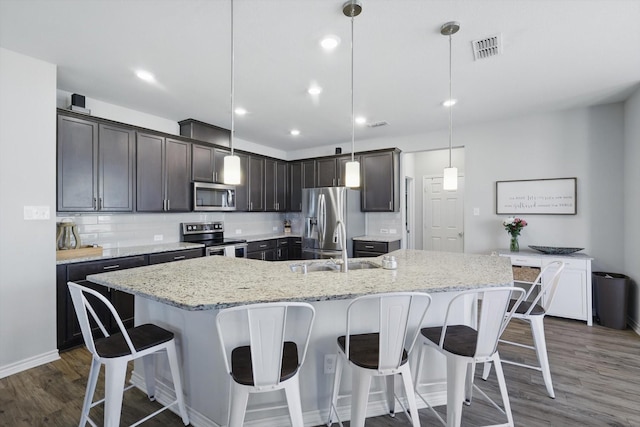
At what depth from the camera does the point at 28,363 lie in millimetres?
2498

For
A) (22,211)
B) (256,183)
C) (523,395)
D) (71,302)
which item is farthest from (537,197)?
(22,211)

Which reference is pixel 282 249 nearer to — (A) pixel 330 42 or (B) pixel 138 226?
(B) pixel 138 226

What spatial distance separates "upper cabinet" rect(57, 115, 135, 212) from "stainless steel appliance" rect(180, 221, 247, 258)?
93 cm

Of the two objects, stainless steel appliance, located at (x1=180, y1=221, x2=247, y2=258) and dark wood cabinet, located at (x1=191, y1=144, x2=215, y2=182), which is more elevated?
dark wood cabinet, located at (x1=191, y1=144, x2=215, y2=182)

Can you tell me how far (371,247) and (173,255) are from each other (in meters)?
2.76

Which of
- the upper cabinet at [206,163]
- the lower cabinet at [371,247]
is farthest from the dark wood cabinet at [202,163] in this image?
the lower cabinet at [371,247]

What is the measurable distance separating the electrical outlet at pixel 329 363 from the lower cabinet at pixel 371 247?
112 inches

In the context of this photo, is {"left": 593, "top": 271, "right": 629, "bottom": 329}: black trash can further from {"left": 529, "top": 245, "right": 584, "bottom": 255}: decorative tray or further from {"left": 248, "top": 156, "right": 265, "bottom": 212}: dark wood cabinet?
{"left": 248, "top": 156, "right": 265, "bottom": 212}: dark wood cabinet

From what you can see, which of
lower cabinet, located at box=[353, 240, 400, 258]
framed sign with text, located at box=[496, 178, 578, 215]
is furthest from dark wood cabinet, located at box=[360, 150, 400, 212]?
framed sign with text, located at box=[496, 178, 578, 215]

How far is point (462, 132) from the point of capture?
4.52 metres

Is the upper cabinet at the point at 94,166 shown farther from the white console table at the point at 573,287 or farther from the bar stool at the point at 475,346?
the white console table at the point at 573,287

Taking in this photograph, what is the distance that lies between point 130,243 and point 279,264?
2.50m

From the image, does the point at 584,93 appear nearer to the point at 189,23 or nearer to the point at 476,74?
the point at 476,74

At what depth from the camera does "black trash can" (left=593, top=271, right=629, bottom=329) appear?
329 cm
